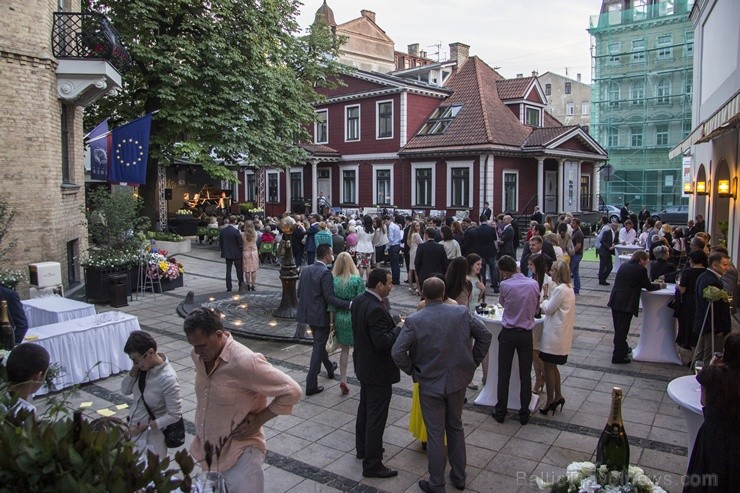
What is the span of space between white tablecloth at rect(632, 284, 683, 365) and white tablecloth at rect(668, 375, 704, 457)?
13.9ft

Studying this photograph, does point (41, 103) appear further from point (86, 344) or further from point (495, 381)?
point (495, 381)

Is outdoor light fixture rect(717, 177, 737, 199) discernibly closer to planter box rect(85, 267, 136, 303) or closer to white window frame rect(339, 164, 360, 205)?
planter box rect(85, 267, 136, 303)

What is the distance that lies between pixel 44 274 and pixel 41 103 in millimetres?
3695

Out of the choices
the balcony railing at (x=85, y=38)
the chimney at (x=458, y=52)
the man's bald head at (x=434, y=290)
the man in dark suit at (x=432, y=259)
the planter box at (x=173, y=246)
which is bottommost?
the planter box at (x=173, y=246)

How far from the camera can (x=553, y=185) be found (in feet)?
98.9

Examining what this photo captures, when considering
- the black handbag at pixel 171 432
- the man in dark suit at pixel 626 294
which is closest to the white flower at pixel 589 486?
the black handbag at pixel 171 432

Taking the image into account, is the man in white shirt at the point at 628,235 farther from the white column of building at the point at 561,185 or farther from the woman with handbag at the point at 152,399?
the woman with handbag at the point at 152,399

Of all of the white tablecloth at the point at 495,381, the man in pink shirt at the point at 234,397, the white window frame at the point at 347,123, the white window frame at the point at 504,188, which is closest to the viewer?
the man in pink shirt at the point at 234,397

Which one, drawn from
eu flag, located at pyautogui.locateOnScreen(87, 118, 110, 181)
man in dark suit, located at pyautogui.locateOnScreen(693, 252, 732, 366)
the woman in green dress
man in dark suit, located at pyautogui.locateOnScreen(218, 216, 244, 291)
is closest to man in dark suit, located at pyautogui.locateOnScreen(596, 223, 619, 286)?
man in dark suit, located at pyautogui.locateOnScreen(693, 252, 732, 366)

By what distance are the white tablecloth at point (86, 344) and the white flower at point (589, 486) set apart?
6.03 metres

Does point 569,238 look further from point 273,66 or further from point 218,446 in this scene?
point 273,66

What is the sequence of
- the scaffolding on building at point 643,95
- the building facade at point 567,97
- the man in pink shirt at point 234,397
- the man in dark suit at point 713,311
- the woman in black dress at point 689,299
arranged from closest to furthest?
the man in pink shirt at point 234,397, the man in dark suit at point 713,311, the woman in black dress at point 689,299, the scaffolding on building at point 643,95, the building facade at point 567,97

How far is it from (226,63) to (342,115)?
582 inches

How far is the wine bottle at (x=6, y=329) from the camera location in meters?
6.24
